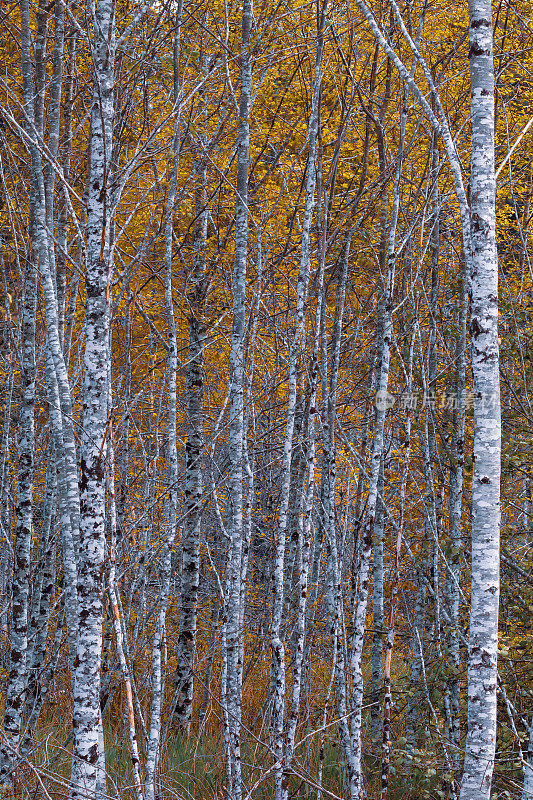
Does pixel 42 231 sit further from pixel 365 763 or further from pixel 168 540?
pixel 365 763

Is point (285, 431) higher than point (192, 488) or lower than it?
higher

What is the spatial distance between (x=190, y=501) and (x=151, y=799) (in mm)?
4105

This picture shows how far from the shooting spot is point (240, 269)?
504 cm

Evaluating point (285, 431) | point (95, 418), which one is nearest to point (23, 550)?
point (285, 431)

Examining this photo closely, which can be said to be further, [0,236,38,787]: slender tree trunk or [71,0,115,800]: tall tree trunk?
[0,236,38,787]: slender tree trunk

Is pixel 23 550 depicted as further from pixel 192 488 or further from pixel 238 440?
pixel 192 488

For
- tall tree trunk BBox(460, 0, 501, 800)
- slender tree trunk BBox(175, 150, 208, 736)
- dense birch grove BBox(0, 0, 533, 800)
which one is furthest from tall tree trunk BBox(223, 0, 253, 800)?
Answer: slender tree trunk BBox(175, 150, 208, 736)

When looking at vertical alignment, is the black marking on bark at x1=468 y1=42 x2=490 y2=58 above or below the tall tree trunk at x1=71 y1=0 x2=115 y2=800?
above

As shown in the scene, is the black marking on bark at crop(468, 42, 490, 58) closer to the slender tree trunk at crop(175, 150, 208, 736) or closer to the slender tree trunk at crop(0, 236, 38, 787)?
the slender tree trunk at crop(0, 236, 38, 787)

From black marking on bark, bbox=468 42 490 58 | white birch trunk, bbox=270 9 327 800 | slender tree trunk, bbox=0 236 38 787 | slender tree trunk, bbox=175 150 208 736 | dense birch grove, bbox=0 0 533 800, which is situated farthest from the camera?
slender tree trunk, bbox=175 150 208 736

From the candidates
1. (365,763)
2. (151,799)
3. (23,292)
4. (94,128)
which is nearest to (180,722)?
(365,763)

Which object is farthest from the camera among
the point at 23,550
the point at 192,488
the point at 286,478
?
the point at 192,488

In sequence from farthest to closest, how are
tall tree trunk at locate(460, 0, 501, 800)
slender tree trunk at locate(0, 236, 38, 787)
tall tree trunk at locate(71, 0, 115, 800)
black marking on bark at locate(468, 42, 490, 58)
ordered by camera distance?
slender tree trunk at locate(0, 236, 38, 787)
tall tree trunk at locate(71, 0, 115, 800)
black marking on bark at locate(468, 42, 490, 58)
tall tree trunk at locate(460, 0, 501, 800)

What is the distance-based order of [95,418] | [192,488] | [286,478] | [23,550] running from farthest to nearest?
1. [192,488]
2. [23,550]
3. [286,478]
4. [95,418]
